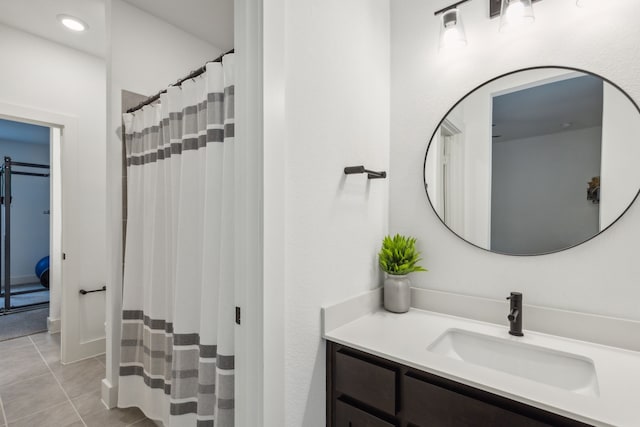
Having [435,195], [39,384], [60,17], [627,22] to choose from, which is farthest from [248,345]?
[60,17]

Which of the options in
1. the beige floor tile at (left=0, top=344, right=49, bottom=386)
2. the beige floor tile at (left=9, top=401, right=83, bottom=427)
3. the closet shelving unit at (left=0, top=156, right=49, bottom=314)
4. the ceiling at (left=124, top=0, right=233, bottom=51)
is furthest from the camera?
the closet shelving unit at (left=0, top=156, right=49, bottom=314)

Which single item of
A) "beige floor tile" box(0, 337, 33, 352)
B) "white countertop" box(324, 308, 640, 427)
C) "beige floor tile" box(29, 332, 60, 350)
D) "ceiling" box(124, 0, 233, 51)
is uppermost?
"ceiling" box(124, 0, 233, 51)

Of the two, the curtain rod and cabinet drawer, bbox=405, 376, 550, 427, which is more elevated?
the curtain rod

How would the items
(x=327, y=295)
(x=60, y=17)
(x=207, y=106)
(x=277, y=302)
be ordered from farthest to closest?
(x=60, y=17) < (x=207, y=106) < (x=327, y=295) < (x=277, y=302)

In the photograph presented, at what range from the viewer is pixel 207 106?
4.41 ft

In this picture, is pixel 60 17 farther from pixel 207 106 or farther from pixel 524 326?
pixel 524 326

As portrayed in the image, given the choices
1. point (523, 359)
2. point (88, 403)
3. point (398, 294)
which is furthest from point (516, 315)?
point (88, 403)

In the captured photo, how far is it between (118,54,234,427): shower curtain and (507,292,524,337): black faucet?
44.2 inches

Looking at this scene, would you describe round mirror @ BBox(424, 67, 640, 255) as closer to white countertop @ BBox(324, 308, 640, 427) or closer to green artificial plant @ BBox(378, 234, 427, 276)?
green artificial plant @ BBox(378, 234, 427, 276)

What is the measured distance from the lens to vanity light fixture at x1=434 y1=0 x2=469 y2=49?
1.37 m

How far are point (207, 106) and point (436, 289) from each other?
1397mm

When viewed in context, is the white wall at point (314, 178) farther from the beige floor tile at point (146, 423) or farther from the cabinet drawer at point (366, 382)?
the beige floor tile at point (146, 423)

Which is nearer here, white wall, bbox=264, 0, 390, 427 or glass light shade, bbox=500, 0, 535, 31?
white wall, bbox=264, 0, 390, 427

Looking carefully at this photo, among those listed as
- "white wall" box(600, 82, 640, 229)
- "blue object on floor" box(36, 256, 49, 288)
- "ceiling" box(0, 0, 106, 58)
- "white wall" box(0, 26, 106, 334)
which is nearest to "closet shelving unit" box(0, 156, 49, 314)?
"blue object on floor" box(36, 256, 49, 288)
